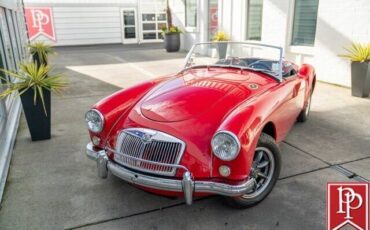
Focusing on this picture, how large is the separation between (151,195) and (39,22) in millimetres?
15785

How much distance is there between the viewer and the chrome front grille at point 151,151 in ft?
7.66

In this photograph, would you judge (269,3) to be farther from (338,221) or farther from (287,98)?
(338,221)

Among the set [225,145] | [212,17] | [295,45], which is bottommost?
[225,145]

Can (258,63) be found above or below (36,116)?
above

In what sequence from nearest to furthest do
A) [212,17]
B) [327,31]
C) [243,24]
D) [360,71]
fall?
[360,71] → [327,31] → [243,24] → [212,17]

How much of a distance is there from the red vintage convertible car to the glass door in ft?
49.1

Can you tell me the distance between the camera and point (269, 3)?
8.39m

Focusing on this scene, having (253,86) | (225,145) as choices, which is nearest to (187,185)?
(225,145)

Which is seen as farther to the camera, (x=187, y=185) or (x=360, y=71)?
(x=360, y=71)

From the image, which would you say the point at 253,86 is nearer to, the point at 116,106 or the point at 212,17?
the point at 116,106

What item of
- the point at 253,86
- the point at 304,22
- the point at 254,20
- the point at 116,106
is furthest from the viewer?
the point at 254,20

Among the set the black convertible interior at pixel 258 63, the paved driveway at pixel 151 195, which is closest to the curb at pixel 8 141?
the paved driveway at pixel 151 195

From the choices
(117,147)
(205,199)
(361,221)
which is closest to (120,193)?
(117,147)

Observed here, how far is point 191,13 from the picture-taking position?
13242 mm
